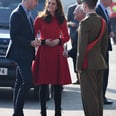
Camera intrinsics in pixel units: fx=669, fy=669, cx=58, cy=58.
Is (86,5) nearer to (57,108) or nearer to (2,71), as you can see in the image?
(57,108)

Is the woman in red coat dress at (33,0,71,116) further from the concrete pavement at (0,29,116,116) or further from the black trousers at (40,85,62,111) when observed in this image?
the concrete pavement at (0,29,116,116)

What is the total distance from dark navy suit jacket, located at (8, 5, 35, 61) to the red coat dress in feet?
0.68

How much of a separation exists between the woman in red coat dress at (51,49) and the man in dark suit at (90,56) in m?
0.97

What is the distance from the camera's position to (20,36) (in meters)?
9.20

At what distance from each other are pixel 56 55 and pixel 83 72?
1080 millimetres

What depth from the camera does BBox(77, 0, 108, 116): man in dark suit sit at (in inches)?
329

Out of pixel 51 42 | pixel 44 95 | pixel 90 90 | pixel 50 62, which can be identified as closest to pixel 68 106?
pixel 44 95

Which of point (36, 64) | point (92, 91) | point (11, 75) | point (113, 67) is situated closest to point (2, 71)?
point (11, 75)

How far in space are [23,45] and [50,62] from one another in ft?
1.73

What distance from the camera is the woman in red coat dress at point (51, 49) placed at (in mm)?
9414

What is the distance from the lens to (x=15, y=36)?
9.16m

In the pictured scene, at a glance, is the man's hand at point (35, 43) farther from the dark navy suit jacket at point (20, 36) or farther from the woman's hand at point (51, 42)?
the woman's hand at point (51, 42)

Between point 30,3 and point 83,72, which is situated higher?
point 30,3

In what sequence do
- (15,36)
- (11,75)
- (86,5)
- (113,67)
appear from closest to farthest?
(86,5) < (15,36) < (11,75) < (113,67)
